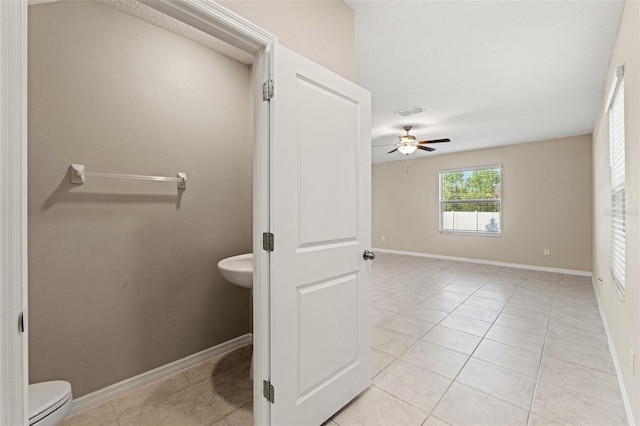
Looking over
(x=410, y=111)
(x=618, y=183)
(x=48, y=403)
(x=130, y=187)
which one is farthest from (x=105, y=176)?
(x=618, y=183)

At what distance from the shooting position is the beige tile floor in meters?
1.67

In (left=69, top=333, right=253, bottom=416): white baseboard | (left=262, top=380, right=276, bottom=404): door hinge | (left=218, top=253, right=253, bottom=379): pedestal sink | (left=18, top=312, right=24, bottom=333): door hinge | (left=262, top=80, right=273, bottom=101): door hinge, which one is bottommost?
(left=69, top=333, right=253, bottom=416): white baseboard

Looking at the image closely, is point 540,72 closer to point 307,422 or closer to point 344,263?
point 344,263

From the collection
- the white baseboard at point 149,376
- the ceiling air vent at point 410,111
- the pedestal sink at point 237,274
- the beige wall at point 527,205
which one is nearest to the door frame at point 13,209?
the pedestal sink at point 237,274

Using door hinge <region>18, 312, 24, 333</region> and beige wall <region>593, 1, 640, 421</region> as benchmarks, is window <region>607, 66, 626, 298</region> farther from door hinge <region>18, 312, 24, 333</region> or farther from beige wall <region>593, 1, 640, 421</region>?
door hinge <region>18, 312, 24, 333</region>

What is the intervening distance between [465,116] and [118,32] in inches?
163

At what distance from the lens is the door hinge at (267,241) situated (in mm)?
1343

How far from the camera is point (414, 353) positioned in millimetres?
2420

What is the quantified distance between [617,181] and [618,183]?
0.22ft

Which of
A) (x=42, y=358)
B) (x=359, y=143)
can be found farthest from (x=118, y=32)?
(x=42, y=358)


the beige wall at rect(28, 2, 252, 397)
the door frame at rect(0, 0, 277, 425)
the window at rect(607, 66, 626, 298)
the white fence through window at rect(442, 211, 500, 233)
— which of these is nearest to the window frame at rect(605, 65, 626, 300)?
the window at rect(607, 66, 626, 298)

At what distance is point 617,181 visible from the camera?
7.45 feet

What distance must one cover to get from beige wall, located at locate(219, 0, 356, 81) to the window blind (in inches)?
74.8

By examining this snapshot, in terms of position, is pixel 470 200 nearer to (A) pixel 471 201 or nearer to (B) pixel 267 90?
(A) pixel 471 201
